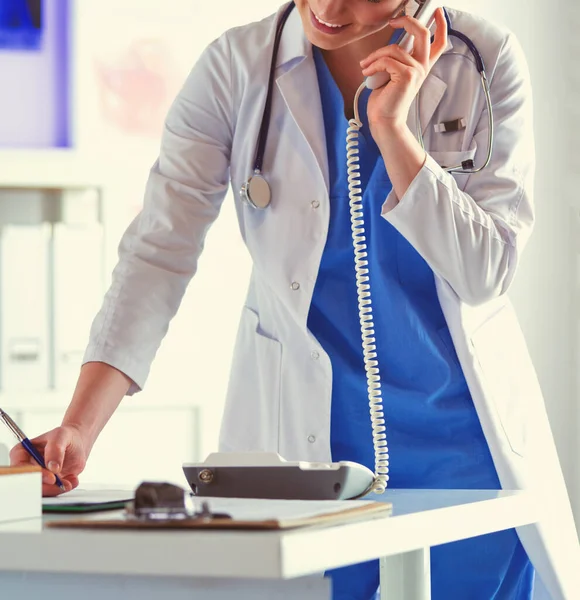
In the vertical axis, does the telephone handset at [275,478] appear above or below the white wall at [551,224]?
below

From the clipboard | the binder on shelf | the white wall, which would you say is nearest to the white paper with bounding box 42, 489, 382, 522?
the clipboard

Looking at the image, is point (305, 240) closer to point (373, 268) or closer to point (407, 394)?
point (373, 268)

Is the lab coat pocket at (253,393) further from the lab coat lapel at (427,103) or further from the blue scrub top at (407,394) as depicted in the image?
the lab coat lapel at (427,103)

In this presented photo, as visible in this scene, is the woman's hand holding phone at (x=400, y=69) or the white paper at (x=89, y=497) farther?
the woman's hand holding phone at (x=400, y=69)

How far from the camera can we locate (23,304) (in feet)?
8.24

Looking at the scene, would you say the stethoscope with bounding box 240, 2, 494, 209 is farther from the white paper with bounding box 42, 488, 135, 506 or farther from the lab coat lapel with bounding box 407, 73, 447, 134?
the white paper with bounding box 42, 488, 135, 506

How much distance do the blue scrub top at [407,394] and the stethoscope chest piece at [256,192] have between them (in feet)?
0.36

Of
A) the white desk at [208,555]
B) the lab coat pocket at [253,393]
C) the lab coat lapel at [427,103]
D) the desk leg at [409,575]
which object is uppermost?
the lab coat lapel at [427,103]

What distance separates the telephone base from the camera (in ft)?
3.12

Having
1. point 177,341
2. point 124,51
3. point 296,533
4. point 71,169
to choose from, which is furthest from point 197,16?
point 296,533

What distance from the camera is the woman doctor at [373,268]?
132 cm

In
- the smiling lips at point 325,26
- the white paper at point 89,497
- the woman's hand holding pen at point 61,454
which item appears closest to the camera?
the white paper at point 89,497

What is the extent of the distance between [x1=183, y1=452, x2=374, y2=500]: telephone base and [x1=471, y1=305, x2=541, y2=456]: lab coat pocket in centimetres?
41

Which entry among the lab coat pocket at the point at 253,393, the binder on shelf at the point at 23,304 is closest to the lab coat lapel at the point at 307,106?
the lab coat pocket at the point at 253,393
